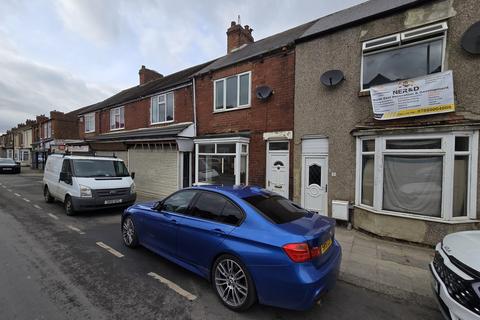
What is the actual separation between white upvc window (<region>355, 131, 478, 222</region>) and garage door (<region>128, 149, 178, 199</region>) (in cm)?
795

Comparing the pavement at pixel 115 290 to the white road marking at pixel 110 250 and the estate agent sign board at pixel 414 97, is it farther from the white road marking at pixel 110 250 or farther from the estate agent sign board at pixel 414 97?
the estate agent sign board at pixel 414 97

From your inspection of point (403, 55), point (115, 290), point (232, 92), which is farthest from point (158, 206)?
point (403, 55)

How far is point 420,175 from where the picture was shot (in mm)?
5594

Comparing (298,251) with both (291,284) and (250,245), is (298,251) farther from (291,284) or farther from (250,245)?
(250,245)

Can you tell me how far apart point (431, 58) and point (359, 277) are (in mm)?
5350

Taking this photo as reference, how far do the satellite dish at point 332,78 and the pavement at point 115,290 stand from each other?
4.31 meters

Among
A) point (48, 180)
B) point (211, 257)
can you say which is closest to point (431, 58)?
point (211, 257)

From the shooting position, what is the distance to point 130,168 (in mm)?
13672

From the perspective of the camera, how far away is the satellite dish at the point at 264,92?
828 centimetres

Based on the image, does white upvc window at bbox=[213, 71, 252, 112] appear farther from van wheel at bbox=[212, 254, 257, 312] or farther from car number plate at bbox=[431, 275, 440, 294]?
car number plate at bbox=[431, 275, 440, 294]

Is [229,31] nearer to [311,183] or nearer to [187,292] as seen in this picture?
[311,183]

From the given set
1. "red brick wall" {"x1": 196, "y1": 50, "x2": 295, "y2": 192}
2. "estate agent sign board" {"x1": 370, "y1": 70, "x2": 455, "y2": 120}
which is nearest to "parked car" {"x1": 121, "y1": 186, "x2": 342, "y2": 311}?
"estate agent sign board" {"x1": 370, "y1": 70, "x2": 455, "y2": 120}

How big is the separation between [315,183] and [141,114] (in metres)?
11.2

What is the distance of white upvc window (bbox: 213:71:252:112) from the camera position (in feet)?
30.1
